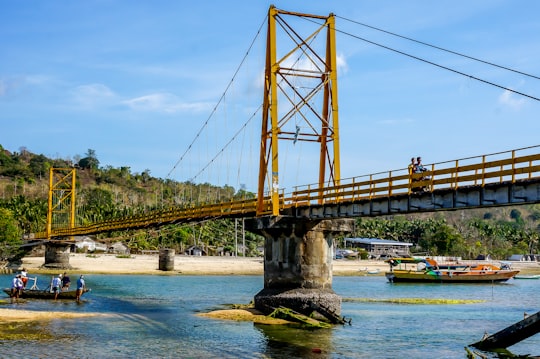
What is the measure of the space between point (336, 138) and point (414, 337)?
12.7 m

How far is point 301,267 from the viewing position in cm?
3950

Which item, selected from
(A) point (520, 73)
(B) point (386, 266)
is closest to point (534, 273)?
(B) point (386, 266)

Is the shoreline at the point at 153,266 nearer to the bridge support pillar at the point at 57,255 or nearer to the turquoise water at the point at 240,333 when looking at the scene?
the bridge support pillar at the point at 57,255

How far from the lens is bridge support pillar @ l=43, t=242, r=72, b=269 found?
89375 millimetres

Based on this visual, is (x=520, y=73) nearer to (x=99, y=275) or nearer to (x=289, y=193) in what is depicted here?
(x=289, y=193)

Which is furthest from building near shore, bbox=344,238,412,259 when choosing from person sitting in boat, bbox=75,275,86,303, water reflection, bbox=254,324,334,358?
water reflection, bbox=254,324,334,358

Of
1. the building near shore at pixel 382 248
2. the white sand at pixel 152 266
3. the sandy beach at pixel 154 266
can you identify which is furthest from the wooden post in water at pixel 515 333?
the building near shore at pixel 382 248

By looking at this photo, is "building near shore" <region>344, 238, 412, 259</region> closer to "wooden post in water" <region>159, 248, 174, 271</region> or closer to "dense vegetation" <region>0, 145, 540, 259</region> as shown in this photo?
"dense vegetation" <region>0, 145, 540, 259</region>

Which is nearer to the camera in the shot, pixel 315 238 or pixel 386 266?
pixel 315 238

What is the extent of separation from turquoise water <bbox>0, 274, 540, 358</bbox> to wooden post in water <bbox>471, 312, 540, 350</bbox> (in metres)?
1.42

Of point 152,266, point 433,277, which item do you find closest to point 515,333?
point 433,277

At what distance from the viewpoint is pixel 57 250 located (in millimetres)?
90125

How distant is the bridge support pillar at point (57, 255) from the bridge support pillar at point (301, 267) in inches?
2211

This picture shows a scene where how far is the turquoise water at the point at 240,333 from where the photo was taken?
2897 cm
